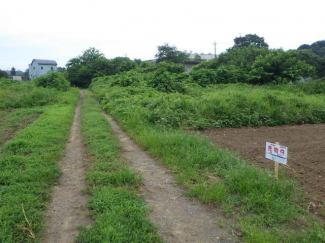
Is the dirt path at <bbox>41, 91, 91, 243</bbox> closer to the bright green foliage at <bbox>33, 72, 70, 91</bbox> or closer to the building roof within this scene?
the bright green foliage at <bbox>33, 72, 70, 91</bbox>

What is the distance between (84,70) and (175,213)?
40.7 m

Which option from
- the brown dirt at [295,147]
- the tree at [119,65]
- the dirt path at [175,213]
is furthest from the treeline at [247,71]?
the dirt path at [175,213]

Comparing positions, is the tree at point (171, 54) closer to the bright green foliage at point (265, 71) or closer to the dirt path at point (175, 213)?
the bright green foliage at point (265, 71)

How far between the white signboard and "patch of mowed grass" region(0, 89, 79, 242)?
3.60 meters

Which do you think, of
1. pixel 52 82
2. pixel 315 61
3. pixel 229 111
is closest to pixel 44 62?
pixel 52 82

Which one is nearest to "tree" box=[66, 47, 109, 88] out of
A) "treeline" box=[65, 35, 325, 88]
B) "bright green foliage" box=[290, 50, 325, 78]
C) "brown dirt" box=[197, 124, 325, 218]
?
"treeline" box=[65, 35, 325, 88]

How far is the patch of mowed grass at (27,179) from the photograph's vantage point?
3510mm

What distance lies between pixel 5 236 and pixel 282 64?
2209 centimetres

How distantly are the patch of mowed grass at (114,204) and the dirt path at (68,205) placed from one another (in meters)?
0.15

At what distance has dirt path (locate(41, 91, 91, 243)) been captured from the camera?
3.52 m

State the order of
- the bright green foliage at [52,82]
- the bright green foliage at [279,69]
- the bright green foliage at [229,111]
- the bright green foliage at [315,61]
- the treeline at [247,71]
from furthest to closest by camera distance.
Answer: the bright green foliage at [315,61] < the bright green foliage at [52,82] < the bright green foliage at [279,69] < the treeline at [247,71] < the bright green foliage at [229,111]

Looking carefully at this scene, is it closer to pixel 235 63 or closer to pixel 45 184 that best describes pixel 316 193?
pixel 45 184

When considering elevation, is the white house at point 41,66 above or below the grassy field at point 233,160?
above

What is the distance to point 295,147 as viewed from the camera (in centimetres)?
742
